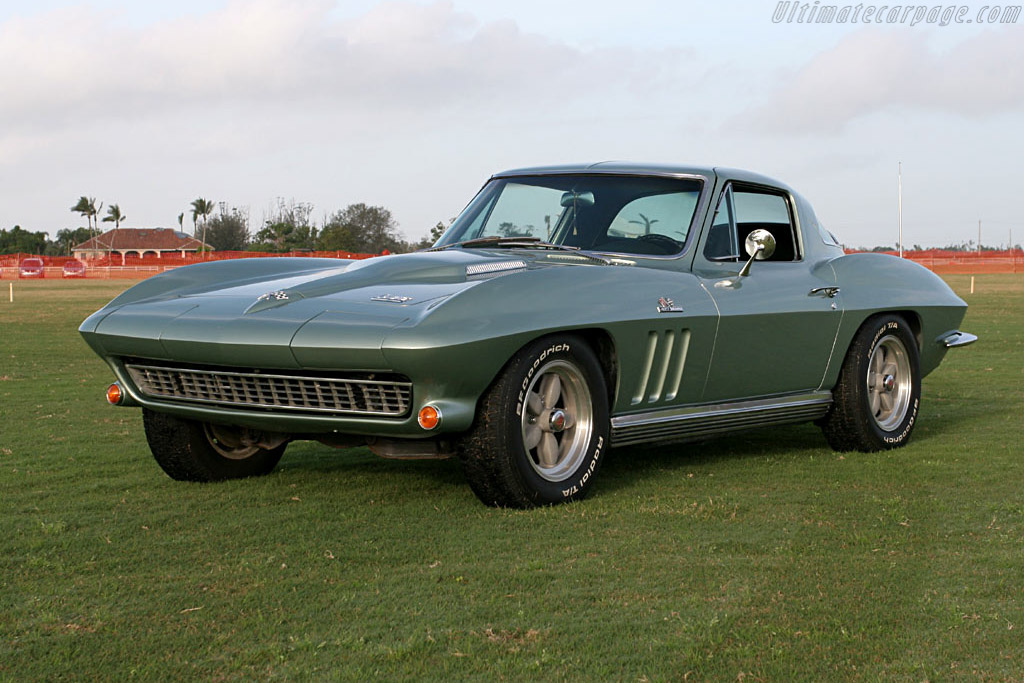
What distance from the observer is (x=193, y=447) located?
19.5ft

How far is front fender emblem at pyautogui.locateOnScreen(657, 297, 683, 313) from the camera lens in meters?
5.77

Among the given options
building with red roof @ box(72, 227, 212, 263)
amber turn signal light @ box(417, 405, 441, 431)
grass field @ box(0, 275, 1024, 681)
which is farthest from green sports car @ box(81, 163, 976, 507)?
building with red roof @ box(72, 227, 212, 263)

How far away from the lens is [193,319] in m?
5.31

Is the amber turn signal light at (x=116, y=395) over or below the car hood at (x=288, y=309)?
below

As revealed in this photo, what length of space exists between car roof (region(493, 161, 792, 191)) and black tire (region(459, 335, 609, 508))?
1.54 metres

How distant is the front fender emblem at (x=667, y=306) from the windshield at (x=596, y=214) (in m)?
0.49

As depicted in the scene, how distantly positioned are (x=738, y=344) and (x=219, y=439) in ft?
8.59

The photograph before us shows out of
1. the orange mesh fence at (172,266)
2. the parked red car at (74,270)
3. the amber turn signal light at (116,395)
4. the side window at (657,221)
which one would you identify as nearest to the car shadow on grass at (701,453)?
the side window at (657,221)

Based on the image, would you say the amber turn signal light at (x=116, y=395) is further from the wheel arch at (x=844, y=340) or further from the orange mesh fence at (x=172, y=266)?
the orange mesh fence at (x=172, y=266)

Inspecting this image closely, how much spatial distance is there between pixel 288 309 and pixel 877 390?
12.7 feet

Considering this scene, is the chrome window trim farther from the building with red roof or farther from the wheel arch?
the building with red roof

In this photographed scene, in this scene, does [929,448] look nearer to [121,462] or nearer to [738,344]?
[738,344]

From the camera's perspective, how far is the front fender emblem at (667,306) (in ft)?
18.9

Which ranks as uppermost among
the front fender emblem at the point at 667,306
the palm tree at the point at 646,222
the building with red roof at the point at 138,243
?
the palm tree at the point at 646,222
